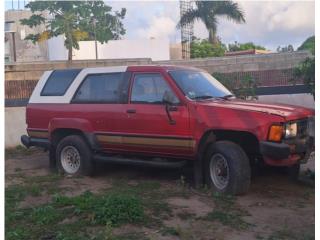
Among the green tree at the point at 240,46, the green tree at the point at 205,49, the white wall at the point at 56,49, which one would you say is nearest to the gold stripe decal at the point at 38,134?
the green tree at the point at 205,49

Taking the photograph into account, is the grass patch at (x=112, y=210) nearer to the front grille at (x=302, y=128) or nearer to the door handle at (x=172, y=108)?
the door handle at (x=172, y=108)

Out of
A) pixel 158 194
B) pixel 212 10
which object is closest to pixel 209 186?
pixel 158 194

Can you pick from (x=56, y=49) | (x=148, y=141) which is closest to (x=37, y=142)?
(x=148, y=141)

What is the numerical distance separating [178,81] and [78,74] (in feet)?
6.67

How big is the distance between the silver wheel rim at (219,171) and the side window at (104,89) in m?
1.80

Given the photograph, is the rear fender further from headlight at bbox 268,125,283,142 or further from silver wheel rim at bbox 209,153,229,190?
headlight at bbox 268,125,283,142

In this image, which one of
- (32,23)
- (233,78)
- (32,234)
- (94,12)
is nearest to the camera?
(32,234)

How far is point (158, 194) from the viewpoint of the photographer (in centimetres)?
661

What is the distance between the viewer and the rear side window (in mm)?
8328

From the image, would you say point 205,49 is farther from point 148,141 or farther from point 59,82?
point 148,141

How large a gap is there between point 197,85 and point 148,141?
3.71 ft

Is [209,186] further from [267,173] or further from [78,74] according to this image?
[78,74]

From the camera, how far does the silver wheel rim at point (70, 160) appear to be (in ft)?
26.9

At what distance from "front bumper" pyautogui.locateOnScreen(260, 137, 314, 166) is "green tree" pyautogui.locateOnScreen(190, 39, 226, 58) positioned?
2446 cm
